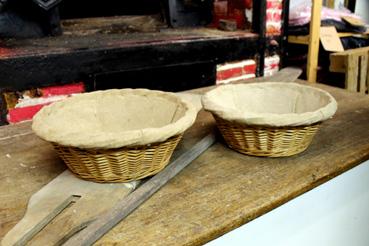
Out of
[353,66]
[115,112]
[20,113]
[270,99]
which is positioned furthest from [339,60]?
[20,113]

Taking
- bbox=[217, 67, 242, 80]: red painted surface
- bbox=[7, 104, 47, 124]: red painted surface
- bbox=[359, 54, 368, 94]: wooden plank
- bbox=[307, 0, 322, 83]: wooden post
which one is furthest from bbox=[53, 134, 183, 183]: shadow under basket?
bbox=[359, 54, 368, 94]: wooden plank

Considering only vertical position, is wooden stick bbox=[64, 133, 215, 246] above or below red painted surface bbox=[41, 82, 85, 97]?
below

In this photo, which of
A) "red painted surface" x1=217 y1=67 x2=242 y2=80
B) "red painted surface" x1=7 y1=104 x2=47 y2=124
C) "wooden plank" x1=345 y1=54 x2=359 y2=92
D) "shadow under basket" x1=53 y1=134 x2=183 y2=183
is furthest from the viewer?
"wooden plank" x1=345 y1=54 x2=359 y2=92

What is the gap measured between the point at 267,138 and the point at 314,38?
4.55 ft

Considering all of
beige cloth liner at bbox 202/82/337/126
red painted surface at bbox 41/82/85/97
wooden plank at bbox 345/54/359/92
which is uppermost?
beige cloth liner at bbox 202/82/337/126

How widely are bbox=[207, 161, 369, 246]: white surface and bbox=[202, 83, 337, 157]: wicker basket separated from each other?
12 cm

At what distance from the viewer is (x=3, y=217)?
2.19 feet

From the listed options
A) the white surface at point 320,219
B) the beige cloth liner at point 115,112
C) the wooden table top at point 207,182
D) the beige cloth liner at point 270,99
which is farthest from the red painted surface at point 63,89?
the white surface at point 320,219

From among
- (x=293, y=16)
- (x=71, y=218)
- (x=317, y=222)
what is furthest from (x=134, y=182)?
(x=293, y=16)

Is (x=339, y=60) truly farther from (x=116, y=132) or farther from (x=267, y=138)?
(x=116, y=132)

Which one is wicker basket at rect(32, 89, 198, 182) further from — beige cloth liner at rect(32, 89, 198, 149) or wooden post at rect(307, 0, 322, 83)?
wooden post at rect(307, 0, 322, 83)

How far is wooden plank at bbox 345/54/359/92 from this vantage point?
2.00 metres

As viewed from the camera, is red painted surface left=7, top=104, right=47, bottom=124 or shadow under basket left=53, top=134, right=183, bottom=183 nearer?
shadow under basket left=53, top=134, right=183, bottom=183

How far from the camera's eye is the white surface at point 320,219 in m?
0.76
